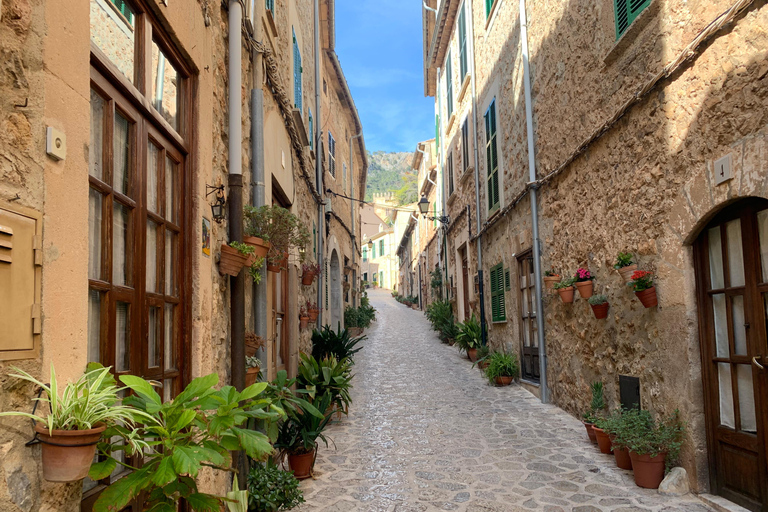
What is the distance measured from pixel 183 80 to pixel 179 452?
91.5 inches

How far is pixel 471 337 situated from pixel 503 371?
2.41 m

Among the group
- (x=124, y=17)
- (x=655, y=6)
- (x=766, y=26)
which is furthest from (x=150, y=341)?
(x=655, y=6)

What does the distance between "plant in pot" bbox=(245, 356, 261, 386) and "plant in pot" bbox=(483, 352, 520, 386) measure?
4.83 meters

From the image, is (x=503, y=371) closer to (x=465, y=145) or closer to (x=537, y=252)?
(x=537, y=252)

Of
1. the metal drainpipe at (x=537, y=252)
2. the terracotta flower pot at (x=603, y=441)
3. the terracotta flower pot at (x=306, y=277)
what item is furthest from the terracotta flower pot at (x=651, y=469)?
the terracotta flower pot at (x=306, y=277)

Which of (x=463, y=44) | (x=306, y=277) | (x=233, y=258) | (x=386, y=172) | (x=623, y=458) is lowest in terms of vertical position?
(x=623, y=458)

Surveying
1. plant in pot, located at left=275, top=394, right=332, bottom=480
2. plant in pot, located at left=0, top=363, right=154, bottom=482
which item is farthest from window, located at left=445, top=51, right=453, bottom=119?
plant in pot, located at left=0, top=363, right=154, bottom=482

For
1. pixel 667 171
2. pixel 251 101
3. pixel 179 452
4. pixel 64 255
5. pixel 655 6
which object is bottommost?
pixel 179 452

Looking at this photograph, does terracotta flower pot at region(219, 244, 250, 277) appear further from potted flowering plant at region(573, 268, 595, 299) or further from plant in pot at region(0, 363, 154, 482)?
potted flowering plant at region(573, 268, 595, 299)

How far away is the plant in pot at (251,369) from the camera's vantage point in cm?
417

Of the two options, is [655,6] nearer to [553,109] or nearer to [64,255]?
[553,109]

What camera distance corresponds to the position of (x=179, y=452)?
1.89m

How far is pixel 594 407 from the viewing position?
17.8 feet

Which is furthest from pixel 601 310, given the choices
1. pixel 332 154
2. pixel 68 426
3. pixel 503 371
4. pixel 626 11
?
pixel 332 154
